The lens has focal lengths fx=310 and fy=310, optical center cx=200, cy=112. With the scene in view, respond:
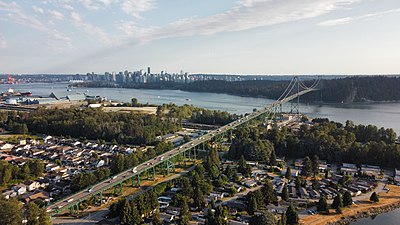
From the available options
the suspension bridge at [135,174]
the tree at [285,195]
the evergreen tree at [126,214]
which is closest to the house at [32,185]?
the suspension bridge at [135,174]

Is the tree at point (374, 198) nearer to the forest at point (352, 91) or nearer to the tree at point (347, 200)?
the tree at point (347, 200)

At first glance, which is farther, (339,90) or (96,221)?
(339,90)

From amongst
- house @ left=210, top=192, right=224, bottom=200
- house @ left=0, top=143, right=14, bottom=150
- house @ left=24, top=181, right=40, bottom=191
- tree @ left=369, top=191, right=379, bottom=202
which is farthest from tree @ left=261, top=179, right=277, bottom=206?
house @ left=0, top=143, right=14, bottom=150

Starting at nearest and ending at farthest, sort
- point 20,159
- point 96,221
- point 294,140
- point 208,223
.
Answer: point 208,223
point 96,221
point 20,159
point 294,140

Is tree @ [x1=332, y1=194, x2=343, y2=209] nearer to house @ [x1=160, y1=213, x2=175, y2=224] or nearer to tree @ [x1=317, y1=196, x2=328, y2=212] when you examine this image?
tree @ [x1=317, y1=196, x2=328, y2=212]

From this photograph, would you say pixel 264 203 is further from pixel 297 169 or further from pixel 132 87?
pixel 132 87

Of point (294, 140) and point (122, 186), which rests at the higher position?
point (294, 140)

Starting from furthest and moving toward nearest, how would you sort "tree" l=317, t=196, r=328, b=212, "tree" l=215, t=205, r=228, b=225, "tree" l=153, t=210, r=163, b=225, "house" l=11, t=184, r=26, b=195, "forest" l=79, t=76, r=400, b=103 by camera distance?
"forest" l=79, t=76, r=400, b=103, "house" l=11, t=184, r=26, b=195, "tree" l=317, t=196, r=328, b=212, "tree" l=153, t=210, r=163, b=225, "tree" l=215, t=205, r=228, b=225

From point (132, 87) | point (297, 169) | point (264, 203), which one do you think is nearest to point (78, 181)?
point (264, 203)
